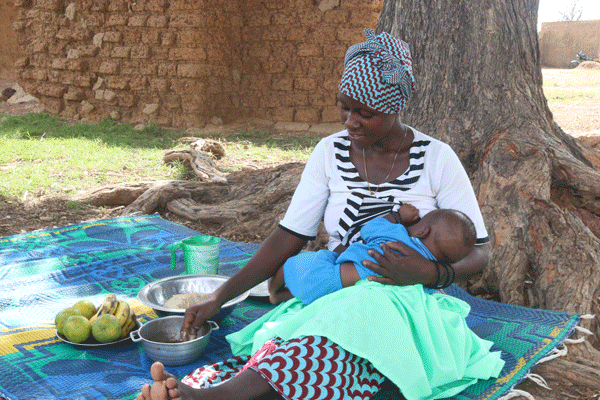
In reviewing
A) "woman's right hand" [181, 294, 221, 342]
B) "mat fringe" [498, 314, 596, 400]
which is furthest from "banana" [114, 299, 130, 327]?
"mat fringe" [498, 314, 596, 400]

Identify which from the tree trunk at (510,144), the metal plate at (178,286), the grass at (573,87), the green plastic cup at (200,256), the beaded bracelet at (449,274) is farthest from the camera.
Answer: the grass at (573,87)

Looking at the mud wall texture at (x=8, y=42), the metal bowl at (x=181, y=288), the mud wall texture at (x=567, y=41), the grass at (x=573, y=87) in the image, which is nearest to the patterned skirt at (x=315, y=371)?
the metal bowl at (x=181, y=288)

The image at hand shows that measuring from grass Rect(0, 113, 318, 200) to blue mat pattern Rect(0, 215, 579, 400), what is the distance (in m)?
1.57

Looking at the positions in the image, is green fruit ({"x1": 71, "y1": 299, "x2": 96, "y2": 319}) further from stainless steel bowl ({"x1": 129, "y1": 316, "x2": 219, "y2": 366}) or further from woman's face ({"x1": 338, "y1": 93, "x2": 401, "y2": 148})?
woman's face ({"x1": 338, "y1": 93, "x2": 401, "y2": 148})

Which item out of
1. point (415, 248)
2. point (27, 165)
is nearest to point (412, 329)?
point (415, 248)

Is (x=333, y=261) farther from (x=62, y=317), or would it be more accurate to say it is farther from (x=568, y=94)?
(x=568, y=94)

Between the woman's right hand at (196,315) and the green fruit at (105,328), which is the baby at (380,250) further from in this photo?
the green fruit at (105,328)

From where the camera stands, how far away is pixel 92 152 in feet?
21.8

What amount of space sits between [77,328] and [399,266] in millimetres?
1406

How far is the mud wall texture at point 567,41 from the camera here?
70.9 feet

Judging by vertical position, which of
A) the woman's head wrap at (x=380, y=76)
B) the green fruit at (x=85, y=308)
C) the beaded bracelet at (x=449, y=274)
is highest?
the woman's head wrap at (x=380, y=76)

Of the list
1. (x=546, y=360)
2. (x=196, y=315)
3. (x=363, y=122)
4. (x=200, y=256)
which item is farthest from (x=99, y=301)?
(x=546, y=360)

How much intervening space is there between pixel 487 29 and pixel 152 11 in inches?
218

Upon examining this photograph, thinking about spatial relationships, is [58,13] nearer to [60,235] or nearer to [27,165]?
[27,165]
